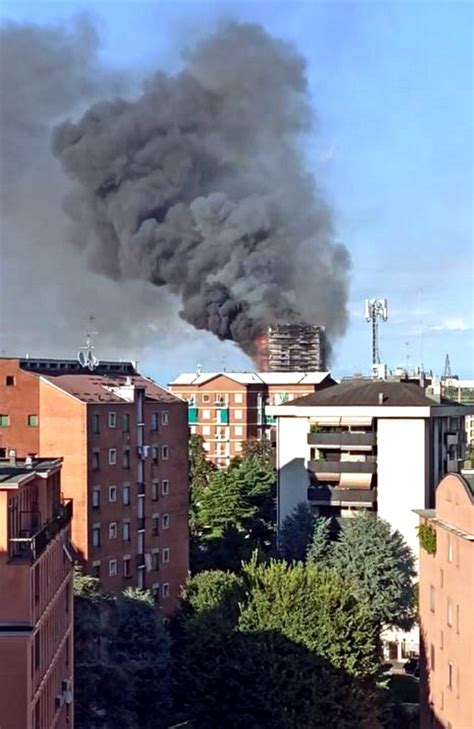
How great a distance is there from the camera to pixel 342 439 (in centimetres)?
3600

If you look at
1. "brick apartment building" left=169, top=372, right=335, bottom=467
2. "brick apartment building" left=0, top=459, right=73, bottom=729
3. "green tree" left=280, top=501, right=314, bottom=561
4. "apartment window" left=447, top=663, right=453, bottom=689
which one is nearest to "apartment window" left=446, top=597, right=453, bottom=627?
"apartment window" left=447, top=663, right=453, bottom=689

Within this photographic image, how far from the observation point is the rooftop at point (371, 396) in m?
35.8

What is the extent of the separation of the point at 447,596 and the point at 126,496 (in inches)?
481

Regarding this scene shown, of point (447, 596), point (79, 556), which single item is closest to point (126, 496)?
point (79, 556)

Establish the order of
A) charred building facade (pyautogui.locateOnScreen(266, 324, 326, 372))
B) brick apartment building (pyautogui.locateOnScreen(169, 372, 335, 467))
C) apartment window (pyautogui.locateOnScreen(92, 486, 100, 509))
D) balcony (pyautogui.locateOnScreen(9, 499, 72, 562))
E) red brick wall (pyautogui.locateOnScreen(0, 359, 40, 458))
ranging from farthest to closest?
brick apartment building (pyautogui.locateOnScreen(169, 372, 335, 467)), charred building facade (pyautogui.locateOnScreen(266, 324, 326, 372)), red brick wall (pyautogui.locateOnScreen(0, 359, 40, 458)), apartment window (pyautogui.locateOnScreen(92, 486, 100, 509)), balcony (pyautogui.locateOnScreen(9, 499, 72, 562))

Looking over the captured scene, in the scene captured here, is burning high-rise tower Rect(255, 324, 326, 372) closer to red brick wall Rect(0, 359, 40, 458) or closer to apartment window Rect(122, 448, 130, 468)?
apartment window Rect(122, 448, 130, 468)

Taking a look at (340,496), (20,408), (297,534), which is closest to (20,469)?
(20,408)

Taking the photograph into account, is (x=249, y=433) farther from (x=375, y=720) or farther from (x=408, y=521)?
(x=375, y=720)

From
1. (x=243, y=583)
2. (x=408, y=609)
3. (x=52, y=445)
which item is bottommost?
(x=408, y=609)

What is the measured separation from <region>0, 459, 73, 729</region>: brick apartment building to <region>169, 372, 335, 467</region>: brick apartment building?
54.7 meters

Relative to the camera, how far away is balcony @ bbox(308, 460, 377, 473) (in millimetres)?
35438

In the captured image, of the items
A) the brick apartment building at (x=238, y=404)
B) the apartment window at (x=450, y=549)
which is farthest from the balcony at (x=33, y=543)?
the brick apartment building at (x=238, y=404)

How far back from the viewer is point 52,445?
28469 millimetres

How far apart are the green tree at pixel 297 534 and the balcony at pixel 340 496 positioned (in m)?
0.55
